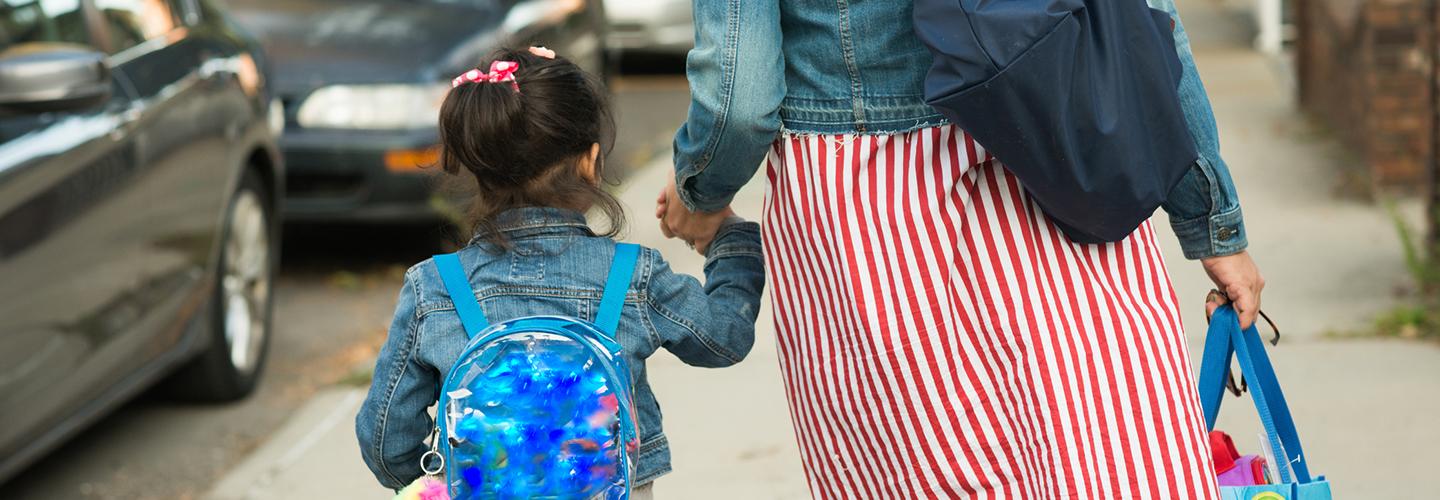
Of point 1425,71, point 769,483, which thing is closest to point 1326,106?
point 1425,71

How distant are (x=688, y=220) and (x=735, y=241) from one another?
0.10 meters

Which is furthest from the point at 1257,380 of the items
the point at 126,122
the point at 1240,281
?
the point at 126,122

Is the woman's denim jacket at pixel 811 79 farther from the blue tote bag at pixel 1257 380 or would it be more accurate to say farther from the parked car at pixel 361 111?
the parked car at pixel 361 111

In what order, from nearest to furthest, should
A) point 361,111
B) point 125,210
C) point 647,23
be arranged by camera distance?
1. point 125,210
2. point 361,111
3. point 647,23

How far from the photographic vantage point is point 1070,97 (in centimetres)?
204

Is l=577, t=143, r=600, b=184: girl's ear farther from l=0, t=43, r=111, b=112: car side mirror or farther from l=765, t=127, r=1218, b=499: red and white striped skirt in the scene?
l=0, t=43, r=111, b=112: car side mirror

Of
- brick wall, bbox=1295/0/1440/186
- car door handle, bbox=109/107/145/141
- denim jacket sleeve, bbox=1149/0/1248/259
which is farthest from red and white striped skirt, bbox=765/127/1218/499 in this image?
brick wall, bbox=1295/0/1440/186

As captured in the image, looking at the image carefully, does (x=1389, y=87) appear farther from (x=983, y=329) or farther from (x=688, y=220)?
(x=983, y=329)

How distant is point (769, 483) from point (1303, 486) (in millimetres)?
2037

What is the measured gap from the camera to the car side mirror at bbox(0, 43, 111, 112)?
4.01 meters

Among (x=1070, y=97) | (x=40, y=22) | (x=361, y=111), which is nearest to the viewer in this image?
(x=1070, y=97)

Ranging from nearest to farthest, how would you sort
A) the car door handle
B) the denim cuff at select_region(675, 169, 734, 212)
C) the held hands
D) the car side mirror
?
the denim cuff at select_region(675, 169, 734, 212)
the held hands
the car side mirror
the car door handle

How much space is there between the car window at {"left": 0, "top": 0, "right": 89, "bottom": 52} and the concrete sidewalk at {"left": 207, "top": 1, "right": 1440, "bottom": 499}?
1.27m

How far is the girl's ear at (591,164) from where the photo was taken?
93.4 inches
